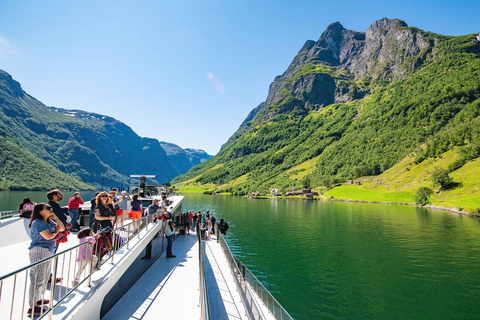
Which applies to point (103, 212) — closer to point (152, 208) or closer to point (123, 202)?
point (123, 202)

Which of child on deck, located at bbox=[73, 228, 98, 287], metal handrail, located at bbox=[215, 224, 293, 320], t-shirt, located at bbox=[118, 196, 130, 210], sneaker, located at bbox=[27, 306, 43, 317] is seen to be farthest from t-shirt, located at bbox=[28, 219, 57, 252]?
t-shirt, located at bbox=[118, 196, 130, 210]

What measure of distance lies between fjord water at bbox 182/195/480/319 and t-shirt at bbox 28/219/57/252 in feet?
44.4

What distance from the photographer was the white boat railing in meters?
4.85

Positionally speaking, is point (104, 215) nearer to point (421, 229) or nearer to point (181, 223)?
point (181, 223)

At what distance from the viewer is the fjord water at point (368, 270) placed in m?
14.7

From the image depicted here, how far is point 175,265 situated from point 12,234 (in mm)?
8383

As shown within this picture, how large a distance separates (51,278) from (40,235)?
1.03 metres

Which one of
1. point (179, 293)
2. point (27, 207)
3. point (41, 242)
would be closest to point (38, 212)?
point (41, 242)

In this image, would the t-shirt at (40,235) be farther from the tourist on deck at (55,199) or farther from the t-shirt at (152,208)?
the t-shirt at (152,208)

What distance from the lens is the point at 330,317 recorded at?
13.6 meters

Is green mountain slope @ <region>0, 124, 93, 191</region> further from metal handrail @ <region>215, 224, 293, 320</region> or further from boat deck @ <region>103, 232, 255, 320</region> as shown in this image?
metal handrail @ <region>215, 224, 293, 320</region>

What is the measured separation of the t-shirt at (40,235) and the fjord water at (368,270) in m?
13.5

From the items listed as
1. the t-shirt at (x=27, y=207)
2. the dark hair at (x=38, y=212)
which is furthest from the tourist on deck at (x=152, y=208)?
the dark hair at (x=38, y=212)

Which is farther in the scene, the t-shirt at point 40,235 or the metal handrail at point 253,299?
the metal handrail at point 253,299
